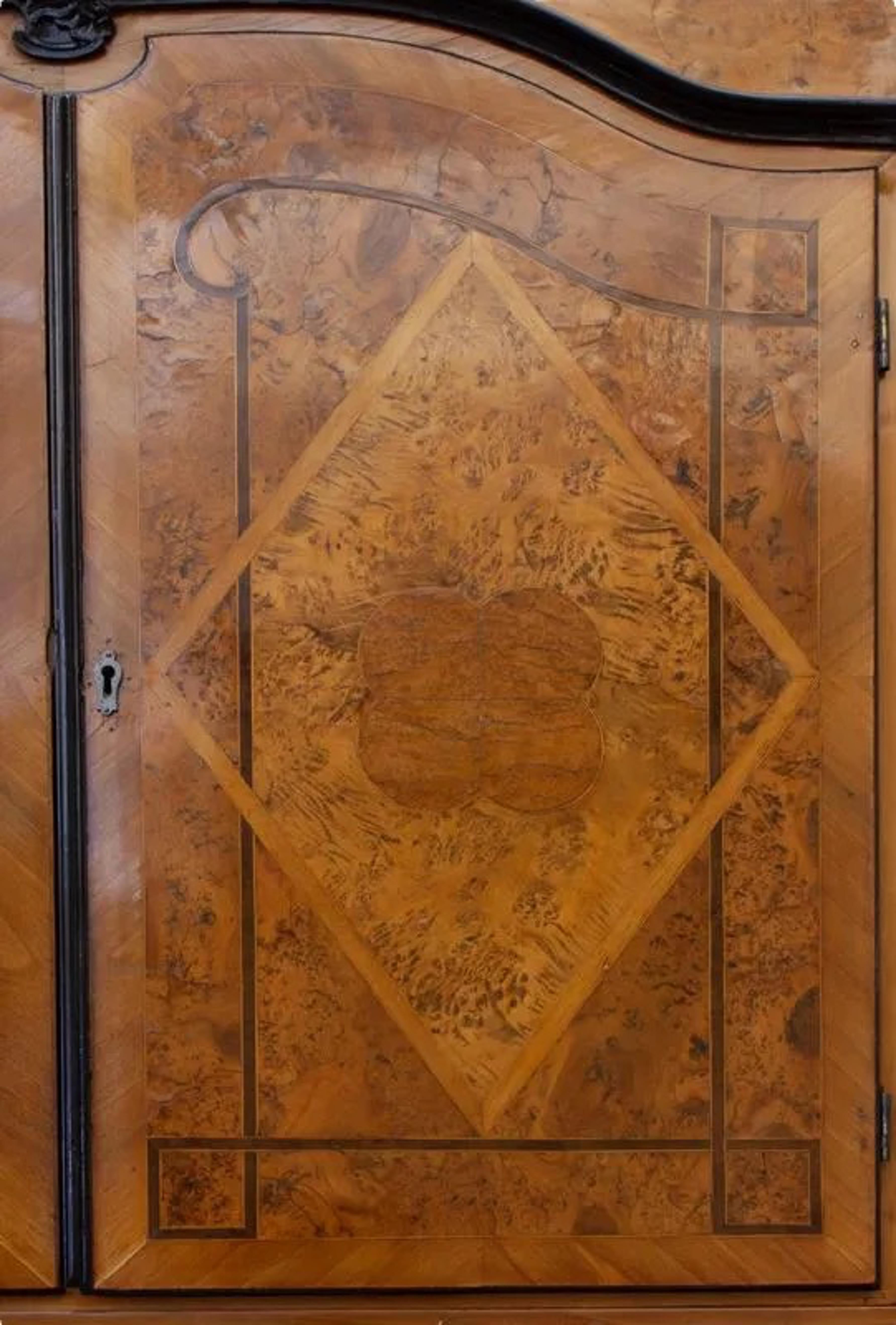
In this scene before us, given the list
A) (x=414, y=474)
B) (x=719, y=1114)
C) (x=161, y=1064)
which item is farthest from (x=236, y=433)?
(x=719, y=1114)

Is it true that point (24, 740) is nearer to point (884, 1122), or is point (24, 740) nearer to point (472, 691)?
point (472, 691)

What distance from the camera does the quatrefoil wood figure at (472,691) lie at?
1566 millimetres

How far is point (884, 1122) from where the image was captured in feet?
5.18

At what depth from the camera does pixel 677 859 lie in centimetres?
158

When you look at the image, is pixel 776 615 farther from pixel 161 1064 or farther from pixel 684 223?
pixel 161 1064

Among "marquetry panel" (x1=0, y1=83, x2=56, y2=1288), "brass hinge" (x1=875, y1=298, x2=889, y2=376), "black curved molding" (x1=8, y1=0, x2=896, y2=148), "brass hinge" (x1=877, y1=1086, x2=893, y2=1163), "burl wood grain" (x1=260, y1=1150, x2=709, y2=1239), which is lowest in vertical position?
"burl wood grain" (x1=260, y1=1150, x2=709, y2=1239)

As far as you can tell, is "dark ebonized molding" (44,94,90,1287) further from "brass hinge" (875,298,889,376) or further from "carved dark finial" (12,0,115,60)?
"brass hinge" (875,298,889,376)

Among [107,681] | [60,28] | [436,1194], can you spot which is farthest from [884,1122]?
[60,28]

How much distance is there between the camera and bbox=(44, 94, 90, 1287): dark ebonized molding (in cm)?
155

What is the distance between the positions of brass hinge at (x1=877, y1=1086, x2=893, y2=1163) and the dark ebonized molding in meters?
0.95

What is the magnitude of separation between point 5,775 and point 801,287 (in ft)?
3.64

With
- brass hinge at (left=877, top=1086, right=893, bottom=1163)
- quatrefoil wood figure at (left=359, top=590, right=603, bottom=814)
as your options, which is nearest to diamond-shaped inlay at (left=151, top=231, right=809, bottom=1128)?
quatrefoil wood figure at (left=359, top=590, right=603, bottom=814)

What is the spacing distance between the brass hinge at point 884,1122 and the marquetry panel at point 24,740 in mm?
988

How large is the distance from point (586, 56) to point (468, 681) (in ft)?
2.46
